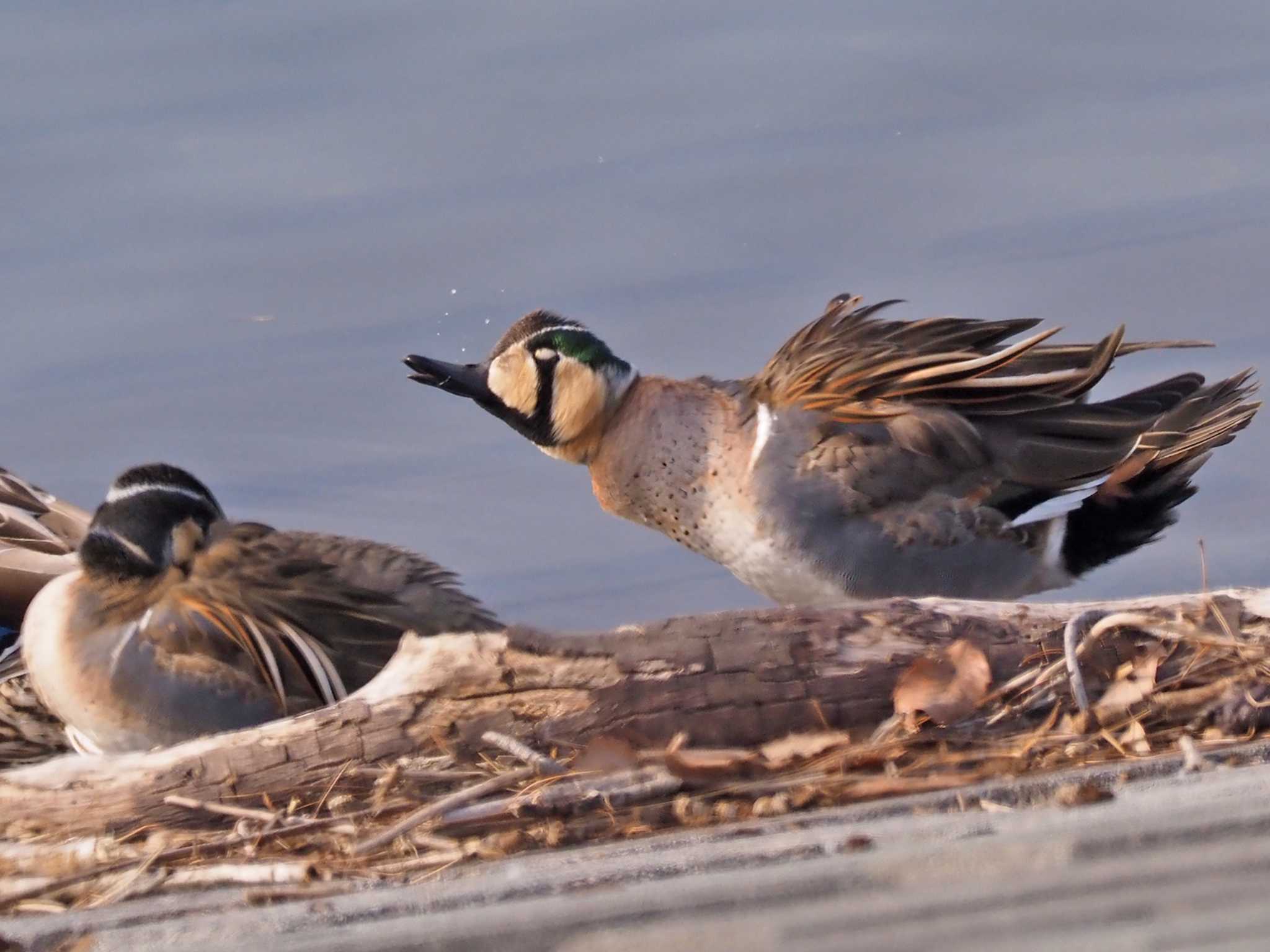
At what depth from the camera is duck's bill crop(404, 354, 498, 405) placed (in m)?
3.88

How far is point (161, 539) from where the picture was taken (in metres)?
3.29

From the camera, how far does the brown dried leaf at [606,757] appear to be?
8.24 ft

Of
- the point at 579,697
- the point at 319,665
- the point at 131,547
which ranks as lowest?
the point at 579,697

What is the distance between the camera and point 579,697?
260 centimetres

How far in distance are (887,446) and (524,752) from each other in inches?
49.7

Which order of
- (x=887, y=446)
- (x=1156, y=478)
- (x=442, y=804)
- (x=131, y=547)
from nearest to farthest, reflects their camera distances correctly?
(x=442, y=804) → (x=131, y=547) → (x=887, y=446) → (x=1156, y=478)

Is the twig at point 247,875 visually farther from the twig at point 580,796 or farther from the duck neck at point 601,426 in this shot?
the duck neck at point 601,426

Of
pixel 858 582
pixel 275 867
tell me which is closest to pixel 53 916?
pixel 275 867

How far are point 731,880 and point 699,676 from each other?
59 cm

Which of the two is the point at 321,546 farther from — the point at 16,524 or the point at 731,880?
the point at 731,880

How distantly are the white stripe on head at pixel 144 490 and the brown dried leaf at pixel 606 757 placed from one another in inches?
45.7

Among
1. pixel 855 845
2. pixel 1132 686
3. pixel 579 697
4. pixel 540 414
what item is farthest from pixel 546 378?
pixel 855 845

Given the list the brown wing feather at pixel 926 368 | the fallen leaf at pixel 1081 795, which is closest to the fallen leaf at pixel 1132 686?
the fallen leaf at pixel 1081 795

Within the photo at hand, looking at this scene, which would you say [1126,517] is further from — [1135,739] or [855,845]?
[855,845]
